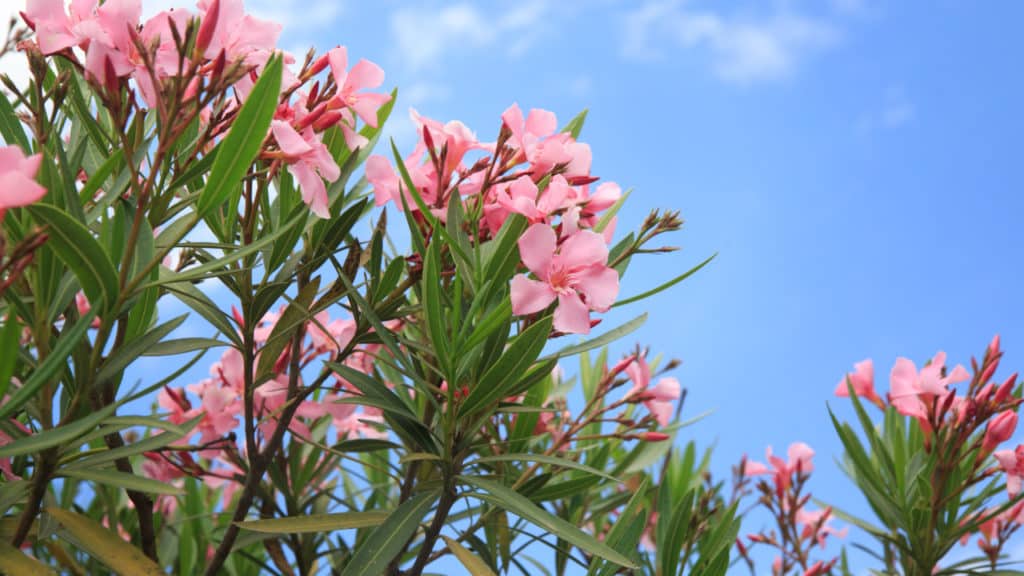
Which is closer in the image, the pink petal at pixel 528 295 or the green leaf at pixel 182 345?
the pink petal at pixel 528 295

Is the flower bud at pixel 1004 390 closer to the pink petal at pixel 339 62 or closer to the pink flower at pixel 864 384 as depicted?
the pink flower at pixel 864 384

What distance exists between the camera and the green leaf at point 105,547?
3.87 feet

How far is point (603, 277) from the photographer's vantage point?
48.6 inches

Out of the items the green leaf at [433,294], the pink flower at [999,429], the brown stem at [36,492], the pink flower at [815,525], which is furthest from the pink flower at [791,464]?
the brown stem at [36,492]

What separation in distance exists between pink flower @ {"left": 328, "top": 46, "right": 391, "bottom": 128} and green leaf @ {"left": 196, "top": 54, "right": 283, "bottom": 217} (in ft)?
0.78

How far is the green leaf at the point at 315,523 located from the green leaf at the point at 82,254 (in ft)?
1.29

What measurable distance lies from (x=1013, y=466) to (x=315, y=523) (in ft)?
4.70

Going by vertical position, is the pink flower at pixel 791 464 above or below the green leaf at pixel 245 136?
above

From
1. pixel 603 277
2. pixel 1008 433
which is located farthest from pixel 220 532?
pixel 1008 433

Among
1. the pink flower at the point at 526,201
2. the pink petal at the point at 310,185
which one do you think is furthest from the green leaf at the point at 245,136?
the pink flower at the point at 526,201

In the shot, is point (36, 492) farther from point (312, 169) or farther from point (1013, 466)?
point (1013, 466)

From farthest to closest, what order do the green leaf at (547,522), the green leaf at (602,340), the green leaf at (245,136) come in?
1. the green leaf at (602,340)
2. the green leaf at (547,522)
3. the green leaf at (245,136)

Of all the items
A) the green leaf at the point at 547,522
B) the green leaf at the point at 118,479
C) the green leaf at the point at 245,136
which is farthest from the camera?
the green leaf at the point at 547,522

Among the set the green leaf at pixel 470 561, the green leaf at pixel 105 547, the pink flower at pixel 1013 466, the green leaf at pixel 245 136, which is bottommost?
the green leaf at pixel 105 547
